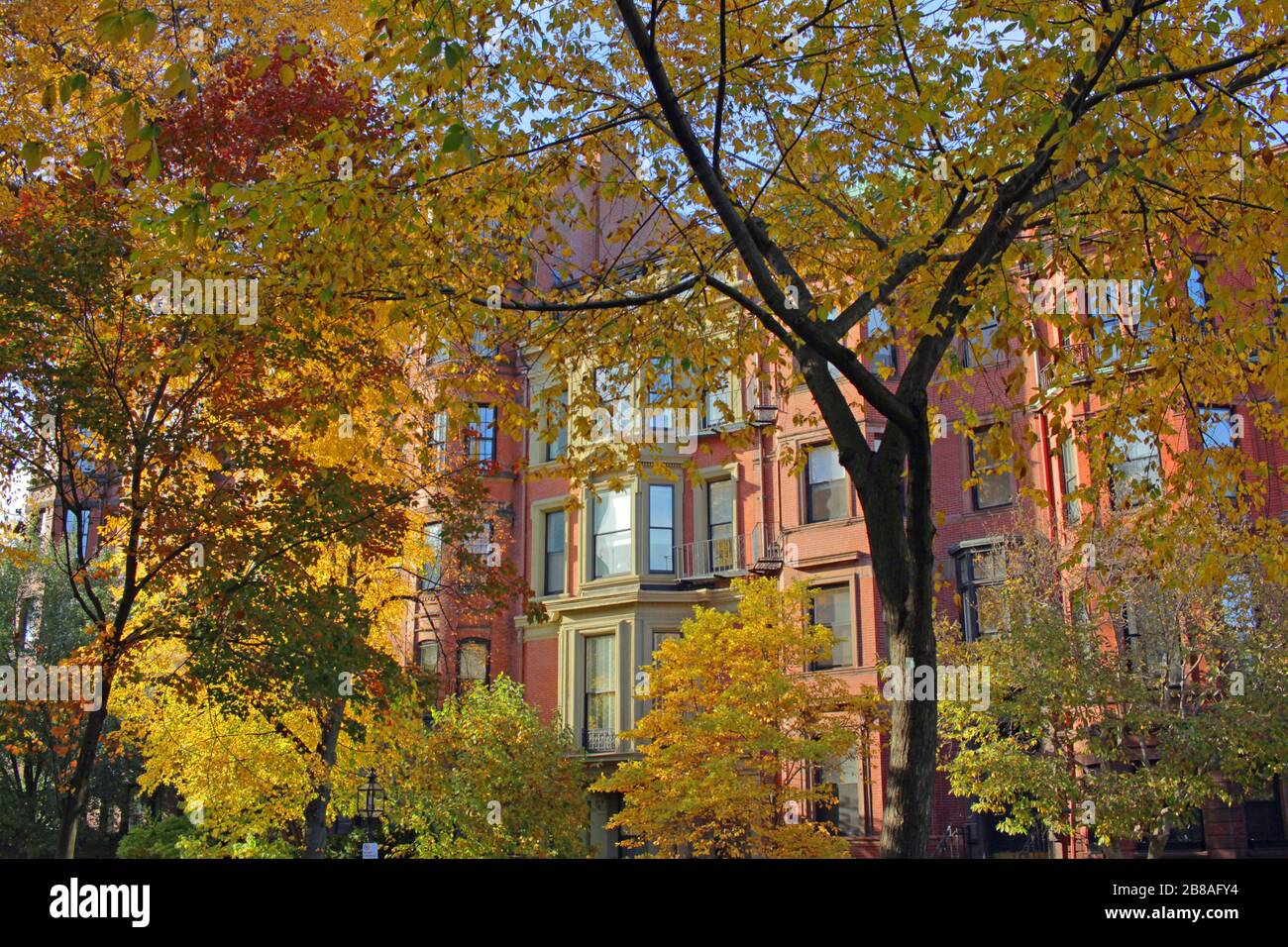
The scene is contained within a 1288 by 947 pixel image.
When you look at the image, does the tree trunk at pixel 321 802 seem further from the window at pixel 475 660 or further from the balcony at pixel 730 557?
the balcony at pixel 730 557

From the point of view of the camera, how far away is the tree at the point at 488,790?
1006 inches

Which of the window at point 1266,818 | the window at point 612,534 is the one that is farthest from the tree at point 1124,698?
the window at point 612,534

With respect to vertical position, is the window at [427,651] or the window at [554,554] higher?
the window at [554,554]

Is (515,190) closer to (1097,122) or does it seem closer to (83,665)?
(1097,122)

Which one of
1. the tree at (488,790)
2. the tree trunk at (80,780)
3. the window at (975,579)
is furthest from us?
the window at (975,579)

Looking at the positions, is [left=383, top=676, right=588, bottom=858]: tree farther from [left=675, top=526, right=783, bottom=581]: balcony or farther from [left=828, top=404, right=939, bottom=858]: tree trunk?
[left=828, top=404, right=939, bottom=858]: tree trunk

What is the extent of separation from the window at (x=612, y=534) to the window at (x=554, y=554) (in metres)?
1.69

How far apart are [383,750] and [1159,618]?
15.5 m

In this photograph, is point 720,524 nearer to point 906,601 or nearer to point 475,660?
point 475,660

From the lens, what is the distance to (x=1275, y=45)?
10.2m

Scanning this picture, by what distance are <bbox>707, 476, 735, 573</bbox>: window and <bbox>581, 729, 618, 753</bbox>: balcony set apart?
5221mm

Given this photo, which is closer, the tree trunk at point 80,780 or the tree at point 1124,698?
the tree trunk at point 80,780

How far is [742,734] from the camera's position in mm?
25828
